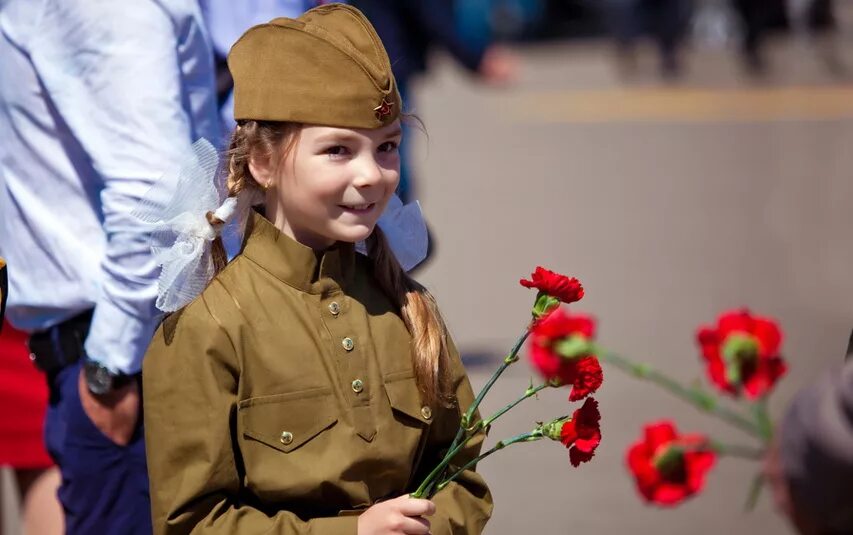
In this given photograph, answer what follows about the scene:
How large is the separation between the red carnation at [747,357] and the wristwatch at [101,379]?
1.53m

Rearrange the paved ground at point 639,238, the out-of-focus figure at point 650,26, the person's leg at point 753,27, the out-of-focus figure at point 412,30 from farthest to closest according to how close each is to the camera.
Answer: the out-of-focus figure at point 650,26 → the person's leg at point 753,27 → the out-of-focus figure at point 412,30 → the paved ground at point 639,238

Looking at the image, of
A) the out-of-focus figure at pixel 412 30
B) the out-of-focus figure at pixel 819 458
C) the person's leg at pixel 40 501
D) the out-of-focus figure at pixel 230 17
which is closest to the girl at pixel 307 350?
the out-of-focus figure at pixel 230 17

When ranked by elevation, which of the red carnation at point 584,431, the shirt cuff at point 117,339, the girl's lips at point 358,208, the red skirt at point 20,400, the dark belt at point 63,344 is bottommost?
the red skirt at point 20,400

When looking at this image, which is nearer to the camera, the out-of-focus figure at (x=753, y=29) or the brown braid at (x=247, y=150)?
the brown braid at (x=247, y=150)

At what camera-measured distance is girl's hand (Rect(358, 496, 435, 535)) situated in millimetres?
2521

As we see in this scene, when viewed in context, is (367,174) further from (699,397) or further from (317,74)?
(699,397)

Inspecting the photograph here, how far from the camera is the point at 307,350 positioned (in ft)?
8.63

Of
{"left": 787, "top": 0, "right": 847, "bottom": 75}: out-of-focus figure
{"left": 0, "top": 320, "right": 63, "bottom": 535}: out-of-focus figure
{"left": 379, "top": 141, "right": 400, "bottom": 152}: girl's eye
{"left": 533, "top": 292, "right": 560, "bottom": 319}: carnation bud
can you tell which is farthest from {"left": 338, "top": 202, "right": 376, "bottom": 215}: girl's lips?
{"left": 787, "top": 0, "right": 847, "bottom": 75}: out-of-focus figure

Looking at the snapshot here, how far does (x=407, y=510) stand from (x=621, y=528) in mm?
3181

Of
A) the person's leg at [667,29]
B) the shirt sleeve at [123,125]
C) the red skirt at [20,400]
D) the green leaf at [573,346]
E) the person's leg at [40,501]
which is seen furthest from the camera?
the person's leg at [667,29]

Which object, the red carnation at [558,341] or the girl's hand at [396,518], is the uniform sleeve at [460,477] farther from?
the red carnation at [558,341]

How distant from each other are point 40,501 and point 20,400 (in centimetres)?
28

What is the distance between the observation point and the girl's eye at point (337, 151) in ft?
→ 8.78

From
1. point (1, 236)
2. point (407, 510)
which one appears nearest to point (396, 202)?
point (407, 510)
